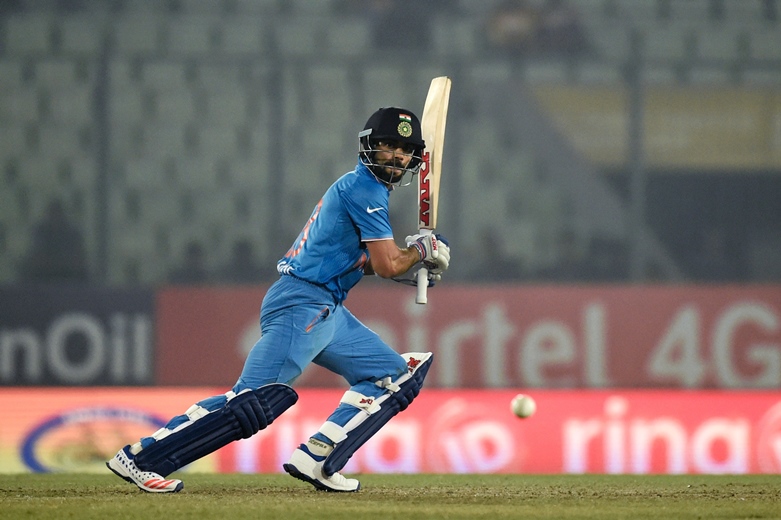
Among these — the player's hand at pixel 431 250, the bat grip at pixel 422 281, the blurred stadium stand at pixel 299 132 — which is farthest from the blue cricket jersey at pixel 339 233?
the blurred stadium stand at pixel 299 132

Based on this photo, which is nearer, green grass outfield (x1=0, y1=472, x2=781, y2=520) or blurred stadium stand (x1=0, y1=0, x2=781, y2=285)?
green grass outfield (x1=0, y1=472, x2=781, y2=520)

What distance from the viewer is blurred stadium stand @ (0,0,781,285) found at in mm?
9586

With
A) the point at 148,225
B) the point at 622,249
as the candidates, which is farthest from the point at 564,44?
the point at 148,225

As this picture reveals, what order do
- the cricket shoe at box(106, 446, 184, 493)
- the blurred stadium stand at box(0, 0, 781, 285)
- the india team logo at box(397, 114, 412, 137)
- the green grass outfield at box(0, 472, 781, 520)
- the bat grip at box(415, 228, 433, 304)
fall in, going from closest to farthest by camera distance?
the green grass outfield at box(0, 472, 781, 520) < the cricket shoe at box(106, 446, 184, 493) < the india team logo at box(397, 114, 412, 137) < the bat grip at box(415, 228, 433, 304) < the blurred stadium stand at box(0, 0, 781, 285)

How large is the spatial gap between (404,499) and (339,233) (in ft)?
3.02

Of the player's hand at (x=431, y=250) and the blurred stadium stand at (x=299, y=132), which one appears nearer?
the player's hand at (x=431, y=250)

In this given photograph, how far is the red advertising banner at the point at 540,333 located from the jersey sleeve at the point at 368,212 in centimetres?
445

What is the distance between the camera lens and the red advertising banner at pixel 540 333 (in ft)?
28.7

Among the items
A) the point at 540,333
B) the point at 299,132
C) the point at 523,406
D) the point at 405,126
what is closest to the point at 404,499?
the point at 405,126

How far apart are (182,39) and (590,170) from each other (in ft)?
11.1

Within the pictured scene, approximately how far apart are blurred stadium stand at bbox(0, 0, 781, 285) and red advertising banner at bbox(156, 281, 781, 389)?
1.98 ft

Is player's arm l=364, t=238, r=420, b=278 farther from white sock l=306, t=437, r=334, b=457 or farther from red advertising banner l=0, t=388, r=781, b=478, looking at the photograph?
red advertising banner l=0, t=388, r=781, b=478

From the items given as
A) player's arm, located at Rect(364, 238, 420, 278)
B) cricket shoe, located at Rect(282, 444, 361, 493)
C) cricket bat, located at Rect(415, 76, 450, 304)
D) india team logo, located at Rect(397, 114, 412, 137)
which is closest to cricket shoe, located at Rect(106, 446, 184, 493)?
cricket shoe, located at Rect(282, 444, 361, 493)

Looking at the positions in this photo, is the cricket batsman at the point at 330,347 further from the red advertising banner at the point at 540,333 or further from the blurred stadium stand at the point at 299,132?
the blurred stadium stand at the point at 299,132
